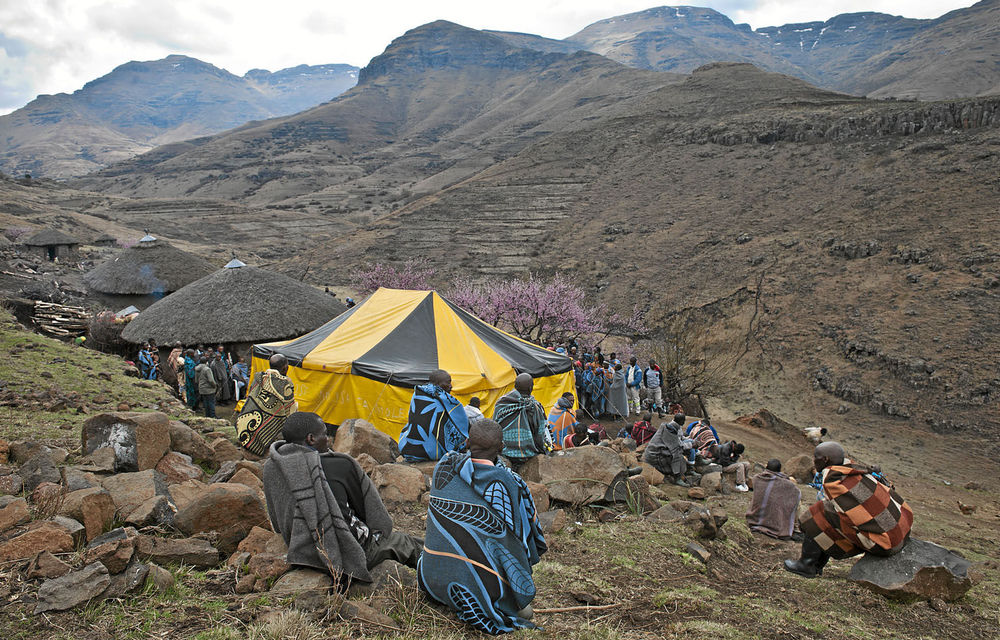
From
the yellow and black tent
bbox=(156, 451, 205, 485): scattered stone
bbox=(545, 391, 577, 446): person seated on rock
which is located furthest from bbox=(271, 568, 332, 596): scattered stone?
the yellow and black tent

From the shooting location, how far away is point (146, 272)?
917 inches

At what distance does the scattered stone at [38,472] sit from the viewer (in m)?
4.22

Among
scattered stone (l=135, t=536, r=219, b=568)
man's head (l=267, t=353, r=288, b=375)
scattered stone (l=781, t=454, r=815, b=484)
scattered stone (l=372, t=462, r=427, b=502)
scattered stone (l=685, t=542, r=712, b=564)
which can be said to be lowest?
scattered stone (l=781, t=454, r=815, b=484)

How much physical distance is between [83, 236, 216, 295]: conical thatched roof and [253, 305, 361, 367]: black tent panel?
14.5 meters

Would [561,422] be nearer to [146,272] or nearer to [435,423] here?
[435,423]

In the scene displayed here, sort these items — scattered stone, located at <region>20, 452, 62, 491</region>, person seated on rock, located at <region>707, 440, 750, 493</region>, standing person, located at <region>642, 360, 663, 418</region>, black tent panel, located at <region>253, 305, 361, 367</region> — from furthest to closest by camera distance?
standing person, located at <region>642, 360, 663, 418</region> < black tent panel, located at <region>253, 305, 361, 367</region> < person seated on rock, located at <region>707, 440, 750, 493</region> < scattered stone, located at <region>20, 452, 62, 491</region>

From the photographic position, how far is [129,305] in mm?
22844

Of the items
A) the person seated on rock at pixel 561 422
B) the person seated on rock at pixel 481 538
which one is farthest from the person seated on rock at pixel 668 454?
the person seated on rock at pixel 481 538

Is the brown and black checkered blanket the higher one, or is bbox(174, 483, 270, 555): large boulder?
bbox(174, 483, 270, 555): large boulder

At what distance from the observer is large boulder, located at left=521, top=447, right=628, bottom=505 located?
6.00 metres

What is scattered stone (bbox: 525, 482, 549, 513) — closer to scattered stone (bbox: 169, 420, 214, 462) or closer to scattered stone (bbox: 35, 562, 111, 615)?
scattered stone (bbox: 169, 420, 214, 462)

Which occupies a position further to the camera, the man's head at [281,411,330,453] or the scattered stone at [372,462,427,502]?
the scattered stone at [372,462,427,502]

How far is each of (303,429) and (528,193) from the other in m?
42.4

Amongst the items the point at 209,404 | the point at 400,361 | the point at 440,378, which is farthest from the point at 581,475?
the point at 209,404
